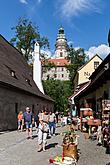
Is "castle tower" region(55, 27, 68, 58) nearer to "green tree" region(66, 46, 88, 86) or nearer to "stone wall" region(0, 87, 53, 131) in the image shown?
"green tree" region(66, 46, 88, 86)

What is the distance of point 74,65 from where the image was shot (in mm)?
63438

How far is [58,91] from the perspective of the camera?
66.6m

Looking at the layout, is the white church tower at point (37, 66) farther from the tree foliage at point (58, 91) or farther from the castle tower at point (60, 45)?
the castle tower at point (60, 45)

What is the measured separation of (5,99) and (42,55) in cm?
2945

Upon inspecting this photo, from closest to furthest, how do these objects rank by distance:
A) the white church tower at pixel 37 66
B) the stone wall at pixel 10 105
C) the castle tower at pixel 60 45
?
1. the stone wall at pixel 10 105
2. the white church tower at pixel 37 66
3. the castle tower at pixel 60 45

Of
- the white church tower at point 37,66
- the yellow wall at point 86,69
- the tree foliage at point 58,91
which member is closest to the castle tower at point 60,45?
the tree foliage at point 58,91

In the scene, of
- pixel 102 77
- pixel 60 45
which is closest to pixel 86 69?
pixel 102 77

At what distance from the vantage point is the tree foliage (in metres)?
63.1

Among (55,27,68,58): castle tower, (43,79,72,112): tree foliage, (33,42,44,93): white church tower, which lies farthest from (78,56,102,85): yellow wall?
(55,27,68,58): castle tower

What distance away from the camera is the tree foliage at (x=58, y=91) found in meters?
63.1

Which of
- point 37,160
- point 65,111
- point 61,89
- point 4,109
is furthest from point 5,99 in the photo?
point 65,111

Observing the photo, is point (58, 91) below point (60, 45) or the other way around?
below

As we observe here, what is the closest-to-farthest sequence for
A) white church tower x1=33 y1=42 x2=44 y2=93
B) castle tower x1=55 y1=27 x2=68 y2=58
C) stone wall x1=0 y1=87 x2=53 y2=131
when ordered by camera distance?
stone wall x1=0 y1=87 x2=53 y2=131, white church tower x1=33 y1=42 x2=44 y2=93, castle tower x1=55 y1=27 x2=68 y2=58

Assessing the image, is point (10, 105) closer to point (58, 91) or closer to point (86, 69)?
→ point (86, 69)
